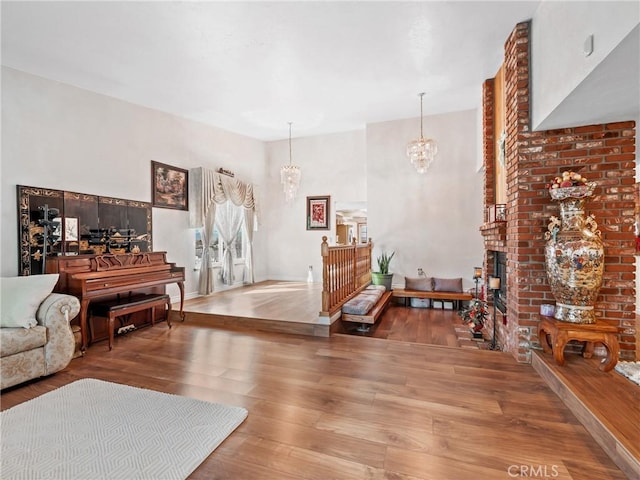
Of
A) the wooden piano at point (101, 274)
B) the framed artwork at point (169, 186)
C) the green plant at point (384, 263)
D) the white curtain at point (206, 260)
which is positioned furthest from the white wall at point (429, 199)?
the wooden piano at point (101, 274)

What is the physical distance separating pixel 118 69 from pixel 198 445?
4.28 metres

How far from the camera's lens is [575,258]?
2.40 meters

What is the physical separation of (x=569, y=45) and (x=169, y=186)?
17.6 feet

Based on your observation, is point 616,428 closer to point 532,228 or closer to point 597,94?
point 532,228

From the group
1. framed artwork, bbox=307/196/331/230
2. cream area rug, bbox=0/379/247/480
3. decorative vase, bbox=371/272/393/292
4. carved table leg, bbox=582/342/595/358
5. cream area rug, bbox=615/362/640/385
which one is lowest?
cream area rug, bbox=0/379/247/480

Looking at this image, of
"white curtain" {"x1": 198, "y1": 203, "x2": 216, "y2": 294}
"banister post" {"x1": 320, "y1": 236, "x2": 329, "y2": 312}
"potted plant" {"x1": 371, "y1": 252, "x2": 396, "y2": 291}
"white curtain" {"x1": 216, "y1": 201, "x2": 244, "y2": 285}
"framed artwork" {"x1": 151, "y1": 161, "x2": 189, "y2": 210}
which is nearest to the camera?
"banister post" {"x1": 320, "y1": 236, "x2": 329, "y2": 312}

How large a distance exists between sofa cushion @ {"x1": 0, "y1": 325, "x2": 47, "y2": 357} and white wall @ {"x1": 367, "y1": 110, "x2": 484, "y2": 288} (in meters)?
5.34

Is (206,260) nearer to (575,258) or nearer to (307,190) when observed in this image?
(307,190)

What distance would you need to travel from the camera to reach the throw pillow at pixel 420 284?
590 centimetres

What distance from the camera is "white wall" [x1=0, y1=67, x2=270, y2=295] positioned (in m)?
3.37

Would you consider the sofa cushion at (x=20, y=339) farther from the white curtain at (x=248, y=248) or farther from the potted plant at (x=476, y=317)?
the potted plant at (x=476, y=317)

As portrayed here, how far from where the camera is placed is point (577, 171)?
8.95ft

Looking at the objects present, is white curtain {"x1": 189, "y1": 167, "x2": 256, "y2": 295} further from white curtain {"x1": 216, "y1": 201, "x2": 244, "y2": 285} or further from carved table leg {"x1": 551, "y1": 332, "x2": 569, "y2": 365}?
carved table leg {"x1": 551, "y1": 332, "x2": 569, "y2": 365}

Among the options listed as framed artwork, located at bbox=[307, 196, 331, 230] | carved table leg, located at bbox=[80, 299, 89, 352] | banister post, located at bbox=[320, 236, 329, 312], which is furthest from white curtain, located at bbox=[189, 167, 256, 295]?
banister post, located at bbox=[320, 236, 329, 312]
